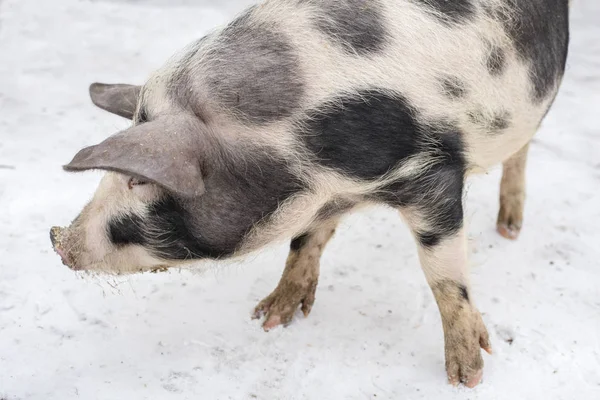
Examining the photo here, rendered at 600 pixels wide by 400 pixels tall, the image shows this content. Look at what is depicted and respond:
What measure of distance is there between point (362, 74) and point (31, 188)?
8.05ft

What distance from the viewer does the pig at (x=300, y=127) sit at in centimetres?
229

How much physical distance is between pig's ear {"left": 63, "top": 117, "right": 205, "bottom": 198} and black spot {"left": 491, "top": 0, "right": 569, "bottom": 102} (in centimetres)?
115

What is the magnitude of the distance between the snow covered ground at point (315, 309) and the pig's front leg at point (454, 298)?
92mm

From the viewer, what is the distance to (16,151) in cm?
445

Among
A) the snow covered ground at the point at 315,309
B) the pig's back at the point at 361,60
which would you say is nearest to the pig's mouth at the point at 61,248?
the snow covered ground at the point at 315,309

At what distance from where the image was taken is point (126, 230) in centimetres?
247

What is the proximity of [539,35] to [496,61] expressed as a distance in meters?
0.33

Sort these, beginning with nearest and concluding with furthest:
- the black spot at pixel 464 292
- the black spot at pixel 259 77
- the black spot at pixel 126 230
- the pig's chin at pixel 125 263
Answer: the black spot at pixel 259 77 → the black spot at pixel 126 230 → the pig's chin at pixel 125 263 → the black spot at pixel 464 292

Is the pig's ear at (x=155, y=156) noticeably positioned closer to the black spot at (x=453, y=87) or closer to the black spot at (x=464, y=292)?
the black spot at (x=453, y=87)

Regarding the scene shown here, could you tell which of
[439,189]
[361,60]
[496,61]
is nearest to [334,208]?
[439,189]

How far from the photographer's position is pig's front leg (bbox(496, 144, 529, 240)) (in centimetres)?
377

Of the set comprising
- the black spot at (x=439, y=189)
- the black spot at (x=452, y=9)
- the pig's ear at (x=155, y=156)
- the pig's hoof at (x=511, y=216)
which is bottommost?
the pig's hoof at (x=511, y=216)

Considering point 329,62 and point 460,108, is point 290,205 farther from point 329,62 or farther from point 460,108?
point 460,108

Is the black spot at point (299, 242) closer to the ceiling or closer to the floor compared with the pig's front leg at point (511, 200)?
closer to the ceiling
